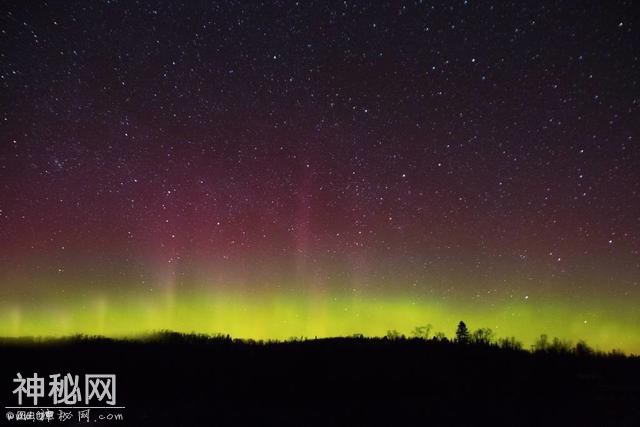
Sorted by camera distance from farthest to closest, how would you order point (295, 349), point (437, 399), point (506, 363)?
point (295, 349) < point (506, 363) < point (437, 399)

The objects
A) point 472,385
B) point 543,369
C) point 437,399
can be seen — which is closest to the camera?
point 437,399

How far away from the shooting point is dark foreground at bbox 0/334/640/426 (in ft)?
36.1

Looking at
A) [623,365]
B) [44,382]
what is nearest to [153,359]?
[44,382]

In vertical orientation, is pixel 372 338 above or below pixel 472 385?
above

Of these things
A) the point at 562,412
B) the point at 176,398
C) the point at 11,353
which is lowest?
the point at 562,412

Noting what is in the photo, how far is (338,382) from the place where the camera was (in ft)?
48.1

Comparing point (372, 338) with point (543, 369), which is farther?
point (372, 338)

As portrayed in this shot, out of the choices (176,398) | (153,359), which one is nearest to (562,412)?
(176,398)

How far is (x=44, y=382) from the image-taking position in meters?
13.6

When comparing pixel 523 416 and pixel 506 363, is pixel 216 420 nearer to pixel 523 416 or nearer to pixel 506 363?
pixel 523 416

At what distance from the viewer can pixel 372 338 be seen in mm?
22516

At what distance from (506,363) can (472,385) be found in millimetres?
3230

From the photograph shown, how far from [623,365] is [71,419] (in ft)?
59.9

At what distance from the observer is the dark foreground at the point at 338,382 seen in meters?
11.0
